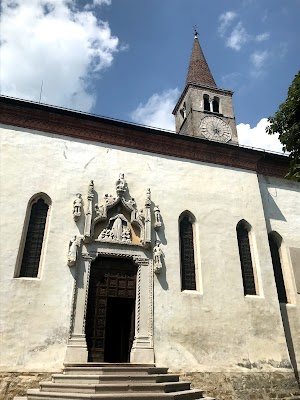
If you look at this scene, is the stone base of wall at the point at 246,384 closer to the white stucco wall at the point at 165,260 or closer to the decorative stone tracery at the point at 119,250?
the white stucco wall at the point at 165,260

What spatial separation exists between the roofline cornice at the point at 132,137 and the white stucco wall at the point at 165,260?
0.31 m

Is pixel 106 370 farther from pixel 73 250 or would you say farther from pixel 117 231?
pixel 117 231

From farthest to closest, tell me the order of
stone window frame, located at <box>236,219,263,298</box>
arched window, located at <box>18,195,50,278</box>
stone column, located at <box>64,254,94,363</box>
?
1. stone window frame, located at <box>236,219,263,298</box>
2. arched window, located at <box>18,195,50,278</box>
3. stone column, located at <box>64,254,94,363</box>

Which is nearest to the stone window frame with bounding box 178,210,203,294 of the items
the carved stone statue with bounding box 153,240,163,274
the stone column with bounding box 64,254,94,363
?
the carved stone statue with bounding box 153,240,163,274

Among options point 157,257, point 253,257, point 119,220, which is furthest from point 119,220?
point 253,257

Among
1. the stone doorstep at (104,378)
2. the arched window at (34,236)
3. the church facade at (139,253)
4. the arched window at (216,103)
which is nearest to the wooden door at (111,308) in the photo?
the church facade at (139,253)

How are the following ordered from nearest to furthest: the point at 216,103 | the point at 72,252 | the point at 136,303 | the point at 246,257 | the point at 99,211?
the point at 72,252, the point at 136,303, the point at 99,211, the point at 246,257, the point at 216,103

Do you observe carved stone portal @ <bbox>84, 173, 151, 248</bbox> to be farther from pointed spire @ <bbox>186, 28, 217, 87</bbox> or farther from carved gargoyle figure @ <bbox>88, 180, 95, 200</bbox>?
pointed spire @ <bbox>186, 28, 217, 87</bbox>

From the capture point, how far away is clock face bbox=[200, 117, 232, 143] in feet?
70.7

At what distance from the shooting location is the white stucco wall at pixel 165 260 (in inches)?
370

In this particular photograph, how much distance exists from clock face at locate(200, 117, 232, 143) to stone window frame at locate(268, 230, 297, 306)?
9396 millimetres

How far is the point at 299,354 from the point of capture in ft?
38.4

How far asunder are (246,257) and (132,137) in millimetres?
6300

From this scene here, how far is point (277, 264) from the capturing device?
43.7ft
